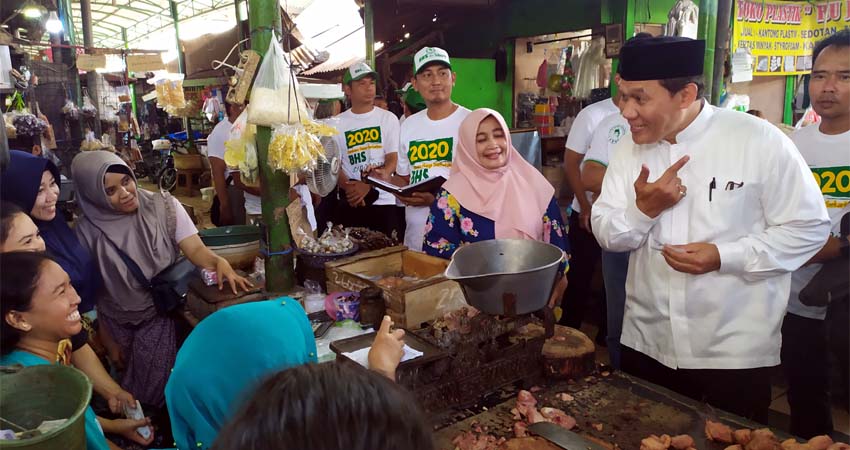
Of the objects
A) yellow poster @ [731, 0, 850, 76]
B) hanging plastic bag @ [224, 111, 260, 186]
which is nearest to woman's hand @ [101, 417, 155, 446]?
hanging plastic bag @ [224, 111, 260, 186]

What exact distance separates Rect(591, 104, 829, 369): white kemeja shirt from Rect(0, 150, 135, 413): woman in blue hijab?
2.18 meters

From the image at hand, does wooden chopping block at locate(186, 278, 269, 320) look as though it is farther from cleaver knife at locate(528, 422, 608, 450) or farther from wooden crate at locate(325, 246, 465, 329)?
cleaver knife at locate(528, 422, 608, 450)

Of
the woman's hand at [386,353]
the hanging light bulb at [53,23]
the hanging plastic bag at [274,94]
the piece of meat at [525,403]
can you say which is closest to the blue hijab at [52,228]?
the hanging plastic bag at [274,94]

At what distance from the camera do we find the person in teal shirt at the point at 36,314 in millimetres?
1773

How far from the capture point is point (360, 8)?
7258 mm

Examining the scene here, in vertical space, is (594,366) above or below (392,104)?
below

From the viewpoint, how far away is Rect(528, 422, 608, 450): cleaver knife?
60.1 inches

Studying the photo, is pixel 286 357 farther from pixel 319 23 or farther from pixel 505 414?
pixel 319 23

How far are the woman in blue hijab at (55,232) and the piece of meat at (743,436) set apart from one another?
90.5 inches

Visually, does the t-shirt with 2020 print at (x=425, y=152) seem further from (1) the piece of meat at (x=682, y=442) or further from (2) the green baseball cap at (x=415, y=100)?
(1) the piece of meat at (x=682, y=442)

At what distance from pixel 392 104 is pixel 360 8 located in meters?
1.32

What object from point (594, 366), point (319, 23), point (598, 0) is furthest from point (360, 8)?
point (594, 366)

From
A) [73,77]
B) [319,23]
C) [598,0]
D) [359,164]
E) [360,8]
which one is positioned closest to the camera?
[359,164]

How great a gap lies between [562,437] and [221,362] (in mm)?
987
